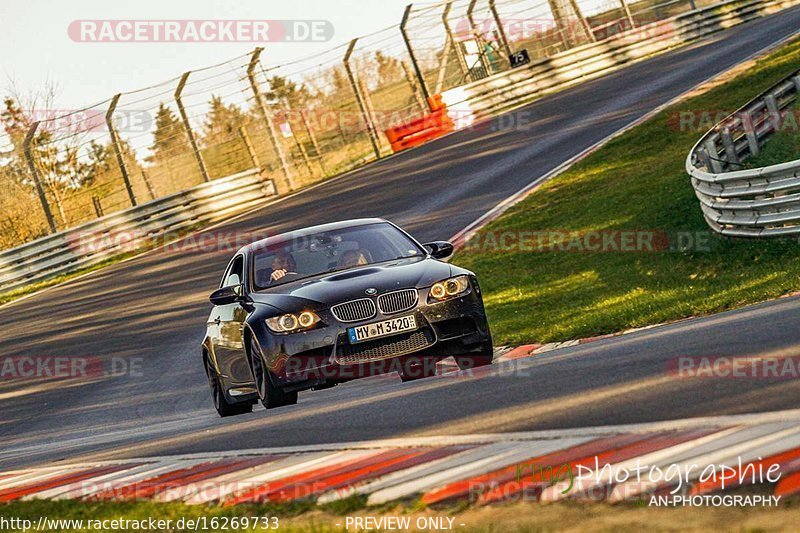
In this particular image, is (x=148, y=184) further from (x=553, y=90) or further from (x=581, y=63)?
(x=581, y=63)

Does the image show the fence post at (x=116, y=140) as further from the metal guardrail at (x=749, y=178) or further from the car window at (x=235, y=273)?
the car window at (x=235, y=273)

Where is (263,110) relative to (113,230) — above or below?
above

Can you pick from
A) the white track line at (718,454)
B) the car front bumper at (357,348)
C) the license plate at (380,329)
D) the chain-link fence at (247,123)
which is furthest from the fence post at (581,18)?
the white track line at (718,454)

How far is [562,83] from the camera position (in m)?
36.0

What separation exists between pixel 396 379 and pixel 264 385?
169cm

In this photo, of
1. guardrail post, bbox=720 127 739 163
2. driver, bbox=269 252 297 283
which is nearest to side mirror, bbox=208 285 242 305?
driver, bbox=269 252 297 283

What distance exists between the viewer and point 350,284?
1031 cm

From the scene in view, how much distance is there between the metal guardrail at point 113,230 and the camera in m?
28.3

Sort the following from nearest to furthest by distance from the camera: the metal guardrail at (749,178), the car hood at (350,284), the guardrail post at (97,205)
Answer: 1. the car hood at (350,284)
2. the metal guardrail at (749,178)
3. the guardrail post at (97,205)

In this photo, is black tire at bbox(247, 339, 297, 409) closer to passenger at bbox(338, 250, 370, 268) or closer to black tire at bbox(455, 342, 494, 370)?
passenger at bbox(338, 250, 370, 268)

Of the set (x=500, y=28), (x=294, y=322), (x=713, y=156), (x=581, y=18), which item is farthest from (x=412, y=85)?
(x=294, y=322)

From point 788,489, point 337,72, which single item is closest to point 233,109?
point 337,72

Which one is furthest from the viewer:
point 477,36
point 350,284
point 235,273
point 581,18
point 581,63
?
point 477,36

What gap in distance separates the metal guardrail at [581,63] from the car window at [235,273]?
22.1 meters
